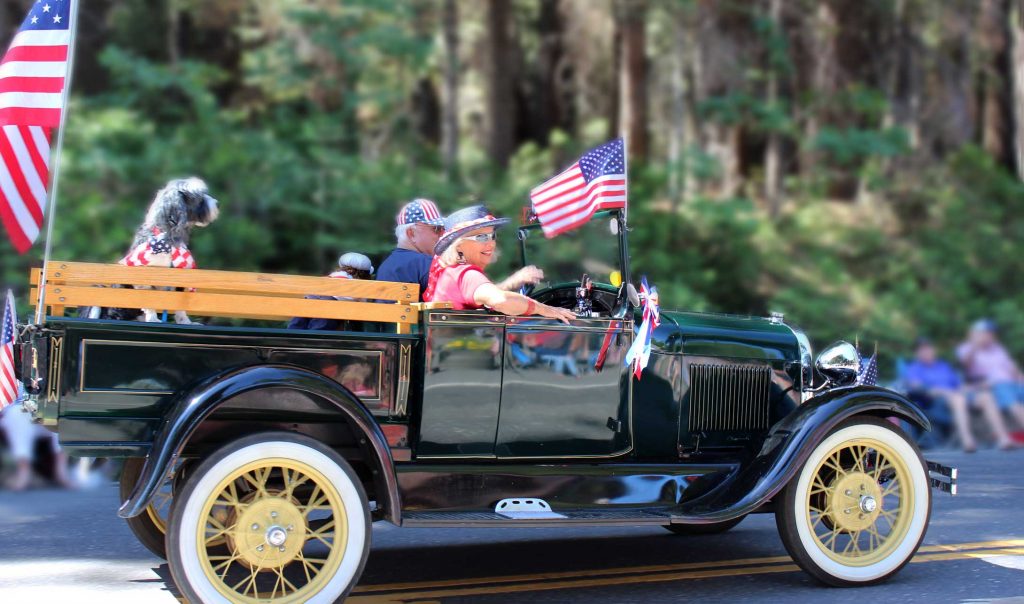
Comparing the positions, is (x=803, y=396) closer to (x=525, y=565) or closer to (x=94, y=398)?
(x=525, y=565)

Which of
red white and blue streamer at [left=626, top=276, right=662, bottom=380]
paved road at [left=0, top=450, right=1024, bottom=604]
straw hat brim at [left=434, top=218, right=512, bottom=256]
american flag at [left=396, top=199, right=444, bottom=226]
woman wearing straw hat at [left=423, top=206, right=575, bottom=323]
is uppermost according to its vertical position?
american flag at [left=396, top=199, right=444, bottom=226]

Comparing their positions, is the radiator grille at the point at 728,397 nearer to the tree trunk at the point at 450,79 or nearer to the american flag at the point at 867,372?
the american flag at the point at 867,372

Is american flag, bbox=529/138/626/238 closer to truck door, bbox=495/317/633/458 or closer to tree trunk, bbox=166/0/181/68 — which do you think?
truck door, bbox=495/317/633/458

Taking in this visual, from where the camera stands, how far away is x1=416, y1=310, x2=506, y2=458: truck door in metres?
4.58

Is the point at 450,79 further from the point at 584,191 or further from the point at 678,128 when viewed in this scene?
the point at 584,191

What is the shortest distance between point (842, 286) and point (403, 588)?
1287 cm

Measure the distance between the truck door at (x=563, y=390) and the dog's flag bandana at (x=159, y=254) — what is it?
1.59 meters

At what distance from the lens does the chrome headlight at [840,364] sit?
530 cm

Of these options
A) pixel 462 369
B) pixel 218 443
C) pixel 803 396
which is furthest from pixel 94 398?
pixel 803 396

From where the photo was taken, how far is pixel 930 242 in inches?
695

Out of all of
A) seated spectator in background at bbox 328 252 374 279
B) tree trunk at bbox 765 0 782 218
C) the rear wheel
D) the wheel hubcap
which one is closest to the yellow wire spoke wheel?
the rear wheel

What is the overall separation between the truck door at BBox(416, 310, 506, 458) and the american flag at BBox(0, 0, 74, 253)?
5.38 ft

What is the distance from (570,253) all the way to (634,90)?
13.9 meters

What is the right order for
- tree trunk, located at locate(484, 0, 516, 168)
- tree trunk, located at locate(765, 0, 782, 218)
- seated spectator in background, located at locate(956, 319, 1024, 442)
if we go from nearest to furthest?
seated spectator in background, located at locate(956, 319, 1024, 442) < tree trunk, located at locate(484, 0, 516, 168) < tree trunk, located at locate(765, 0, 782, 218)
